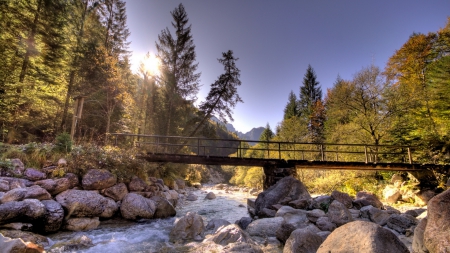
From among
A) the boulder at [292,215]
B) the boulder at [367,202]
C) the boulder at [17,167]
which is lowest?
the boulder at [292,215]

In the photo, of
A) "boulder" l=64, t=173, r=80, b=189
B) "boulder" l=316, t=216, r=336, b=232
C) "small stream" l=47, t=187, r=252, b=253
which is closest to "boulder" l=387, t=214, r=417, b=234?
"boulder" l=316, t=216, r=336, b=232

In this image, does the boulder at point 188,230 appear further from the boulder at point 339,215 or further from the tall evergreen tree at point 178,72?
the tall evergreen tree at point 178,72

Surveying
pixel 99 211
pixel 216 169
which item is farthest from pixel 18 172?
pixel 216 169

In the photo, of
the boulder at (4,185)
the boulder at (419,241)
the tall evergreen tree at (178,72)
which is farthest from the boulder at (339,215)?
the tall evergreen tree at (178,72)

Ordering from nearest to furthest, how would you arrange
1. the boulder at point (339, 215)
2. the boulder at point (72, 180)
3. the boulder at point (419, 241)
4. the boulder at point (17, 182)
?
the boulder at point (419, 241), the boulder at point (17, 182), the boulder at point (339, 215), the boulder at point (72, 180)

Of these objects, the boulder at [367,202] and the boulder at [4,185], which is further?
the boulder at [367,202]

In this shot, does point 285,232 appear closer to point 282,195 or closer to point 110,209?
point 282,195

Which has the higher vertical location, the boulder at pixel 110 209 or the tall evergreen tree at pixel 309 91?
the tall evergreen tree at pixel 309 91

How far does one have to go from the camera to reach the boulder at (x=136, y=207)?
7645 mm

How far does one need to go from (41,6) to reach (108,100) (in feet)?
22.5

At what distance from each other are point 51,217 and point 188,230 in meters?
3.85

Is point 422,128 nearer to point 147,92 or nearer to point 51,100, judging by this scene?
point 147,92

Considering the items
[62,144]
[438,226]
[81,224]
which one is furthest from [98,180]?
[438,226]

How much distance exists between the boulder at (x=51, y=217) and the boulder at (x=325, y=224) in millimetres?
7652
